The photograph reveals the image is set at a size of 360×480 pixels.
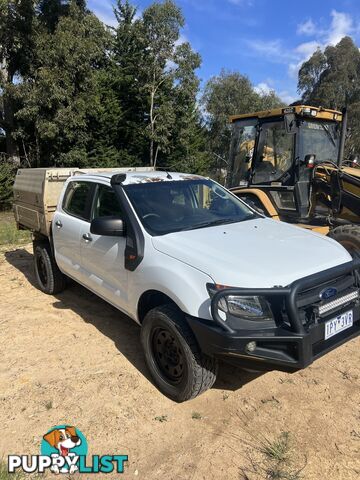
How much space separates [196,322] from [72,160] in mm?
16738

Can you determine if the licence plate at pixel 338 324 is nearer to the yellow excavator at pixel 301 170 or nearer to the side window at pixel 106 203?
the side window at pixel 106 203

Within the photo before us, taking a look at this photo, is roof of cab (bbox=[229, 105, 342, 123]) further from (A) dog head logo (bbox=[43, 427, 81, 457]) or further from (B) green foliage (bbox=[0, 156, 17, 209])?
(B) green foliage (bbox=[0, 156, 17, 209])

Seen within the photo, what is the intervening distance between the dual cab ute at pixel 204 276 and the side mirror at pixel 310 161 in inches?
102

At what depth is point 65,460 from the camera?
287 centimetres

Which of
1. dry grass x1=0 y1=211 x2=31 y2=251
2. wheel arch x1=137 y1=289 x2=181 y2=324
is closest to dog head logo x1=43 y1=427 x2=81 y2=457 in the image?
wheel arch x1=137 y1=289 x2=181 y2=324

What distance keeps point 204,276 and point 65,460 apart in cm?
165

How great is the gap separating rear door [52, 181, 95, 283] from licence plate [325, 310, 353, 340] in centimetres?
275

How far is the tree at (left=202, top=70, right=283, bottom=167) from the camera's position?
33.8 metres

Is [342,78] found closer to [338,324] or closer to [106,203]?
[106,203]

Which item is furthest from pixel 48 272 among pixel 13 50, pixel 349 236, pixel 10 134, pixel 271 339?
pixel 10 134

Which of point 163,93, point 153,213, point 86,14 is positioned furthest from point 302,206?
point 163,93

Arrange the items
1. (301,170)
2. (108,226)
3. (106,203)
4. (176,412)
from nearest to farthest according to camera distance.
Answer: (176,412), (108,226), (106,203), (301,170)

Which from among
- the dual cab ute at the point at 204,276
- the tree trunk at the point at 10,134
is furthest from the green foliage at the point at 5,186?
the dual cab ute at the point at 204,276

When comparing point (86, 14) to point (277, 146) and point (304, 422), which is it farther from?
point (304, 422)
